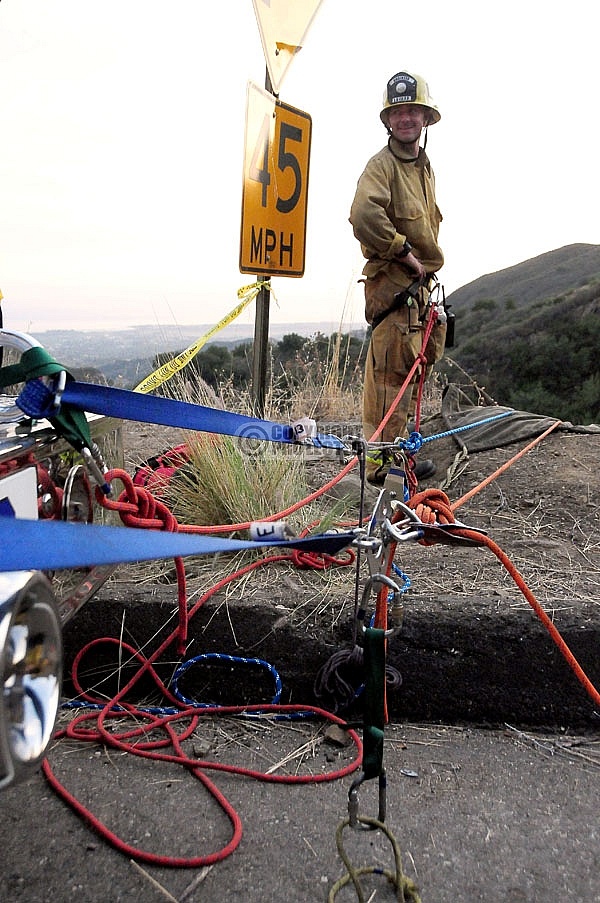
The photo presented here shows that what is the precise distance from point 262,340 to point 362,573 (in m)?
2.23

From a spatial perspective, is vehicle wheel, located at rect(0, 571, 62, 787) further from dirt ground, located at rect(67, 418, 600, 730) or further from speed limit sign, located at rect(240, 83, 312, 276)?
speed limit sign, located at rect(240, 83, 312, 276)

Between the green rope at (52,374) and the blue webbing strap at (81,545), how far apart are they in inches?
20.1

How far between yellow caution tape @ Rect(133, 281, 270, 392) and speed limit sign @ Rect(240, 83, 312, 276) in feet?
0.68

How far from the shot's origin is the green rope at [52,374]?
5.73 feet

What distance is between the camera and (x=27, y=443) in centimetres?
175

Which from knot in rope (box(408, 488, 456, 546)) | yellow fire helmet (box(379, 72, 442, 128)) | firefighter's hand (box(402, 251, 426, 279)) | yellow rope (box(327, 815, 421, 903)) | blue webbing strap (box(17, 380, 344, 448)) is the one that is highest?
yellow fire helmet (box(379, 72, 442, 128))

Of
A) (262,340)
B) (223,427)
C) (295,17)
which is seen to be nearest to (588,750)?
(223,427)

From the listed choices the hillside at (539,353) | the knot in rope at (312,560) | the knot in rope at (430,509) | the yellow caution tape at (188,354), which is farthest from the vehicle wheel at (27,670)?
the hillside at (539,353)

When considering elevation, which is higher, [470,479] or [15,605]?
[15,605]

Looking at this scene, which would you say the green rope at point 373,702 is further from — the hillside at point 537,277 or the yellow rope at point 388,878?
the hillside at point 537,277

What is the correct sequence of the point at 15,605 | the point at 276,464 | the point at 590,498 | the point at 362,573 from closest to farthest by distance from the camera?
the point at 15,605
the point at 362,573
the point at 276,464
the point at 590,498

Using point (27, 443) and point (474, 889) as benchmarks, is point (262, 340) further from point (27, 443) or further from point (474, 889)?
point (474, 889)

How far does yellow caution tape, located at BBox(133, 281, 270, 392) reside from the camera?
14.3ft

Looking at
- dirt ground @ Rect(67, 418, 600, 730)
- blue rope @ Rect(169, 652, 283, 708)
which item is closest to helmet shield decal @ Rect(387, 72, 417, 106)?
dirt ground @ Rect(67, 418, 600, 730)
